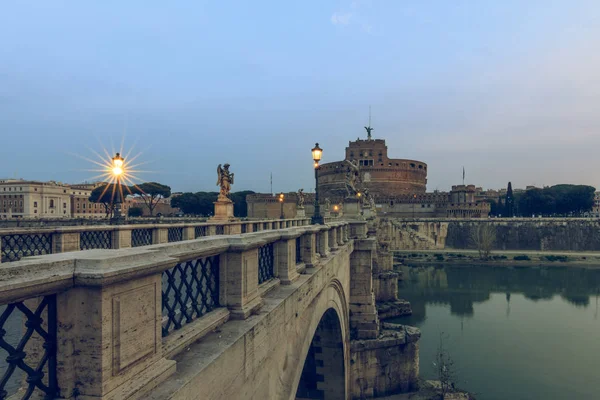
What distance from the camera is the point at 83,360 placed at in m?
Result: 2.21

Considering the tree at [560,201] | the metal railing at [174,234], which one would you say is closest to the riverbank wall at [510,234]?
the tree at [560,201]

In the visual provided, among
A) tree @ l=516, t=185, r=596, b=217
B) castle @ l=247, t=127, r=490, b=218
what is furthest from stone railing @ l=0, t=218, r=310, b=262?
tree @ l=516, t=185, r=596, b=217

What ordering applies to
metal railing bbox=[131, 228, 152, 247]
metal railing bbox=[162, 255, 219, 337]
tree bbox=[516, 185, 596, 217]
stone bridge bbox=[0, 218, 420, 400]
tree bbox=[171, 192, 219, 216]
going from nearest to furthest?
1. stone bridge bbox=[0, 218, 420, 400]
2. metal railing bbox=[162, 255, 219, 337]
3. metal railing bbox=[131, 228, 152, 247]
4. tree bbox=[171, 192, 219, 216]
5. tree bbox=[516, 185, 596, 217]

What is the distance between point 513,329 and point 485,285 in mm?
15510

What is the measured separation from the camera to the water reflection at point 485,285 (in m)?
34.7

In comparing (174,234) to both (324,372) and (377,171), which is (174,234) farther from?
(377,171)

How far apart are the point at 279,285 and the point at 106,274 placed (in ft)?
13.0

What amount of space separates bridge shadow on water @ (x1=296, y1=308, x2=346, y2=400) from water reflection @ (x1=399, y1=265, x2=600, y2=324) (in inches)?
644

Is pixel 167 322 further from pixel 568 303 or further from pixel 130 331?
pixel 568 303

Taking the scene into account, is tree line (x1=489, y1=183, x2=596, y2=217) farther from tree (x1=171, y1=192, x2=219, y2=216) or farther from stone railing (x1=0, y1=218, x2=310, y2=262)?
stone railing (x1=0, y1=218, x2=310, y2=262)

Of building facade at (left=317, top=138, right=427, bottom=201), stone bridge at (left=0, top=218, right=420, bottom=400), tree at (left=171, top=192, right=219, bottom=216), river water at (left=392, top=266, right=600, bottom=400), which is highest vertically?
building facade at (left=317, top=138, right=427, bottom=201)

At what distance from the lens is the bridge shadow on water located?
1380cm

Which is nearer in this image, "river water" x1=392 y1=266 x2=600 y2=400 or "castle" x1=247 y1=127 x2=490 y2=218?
"river water" x1=392 y1=266 x2=600 y2=400

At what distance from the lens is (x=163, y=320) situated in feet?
10.9
